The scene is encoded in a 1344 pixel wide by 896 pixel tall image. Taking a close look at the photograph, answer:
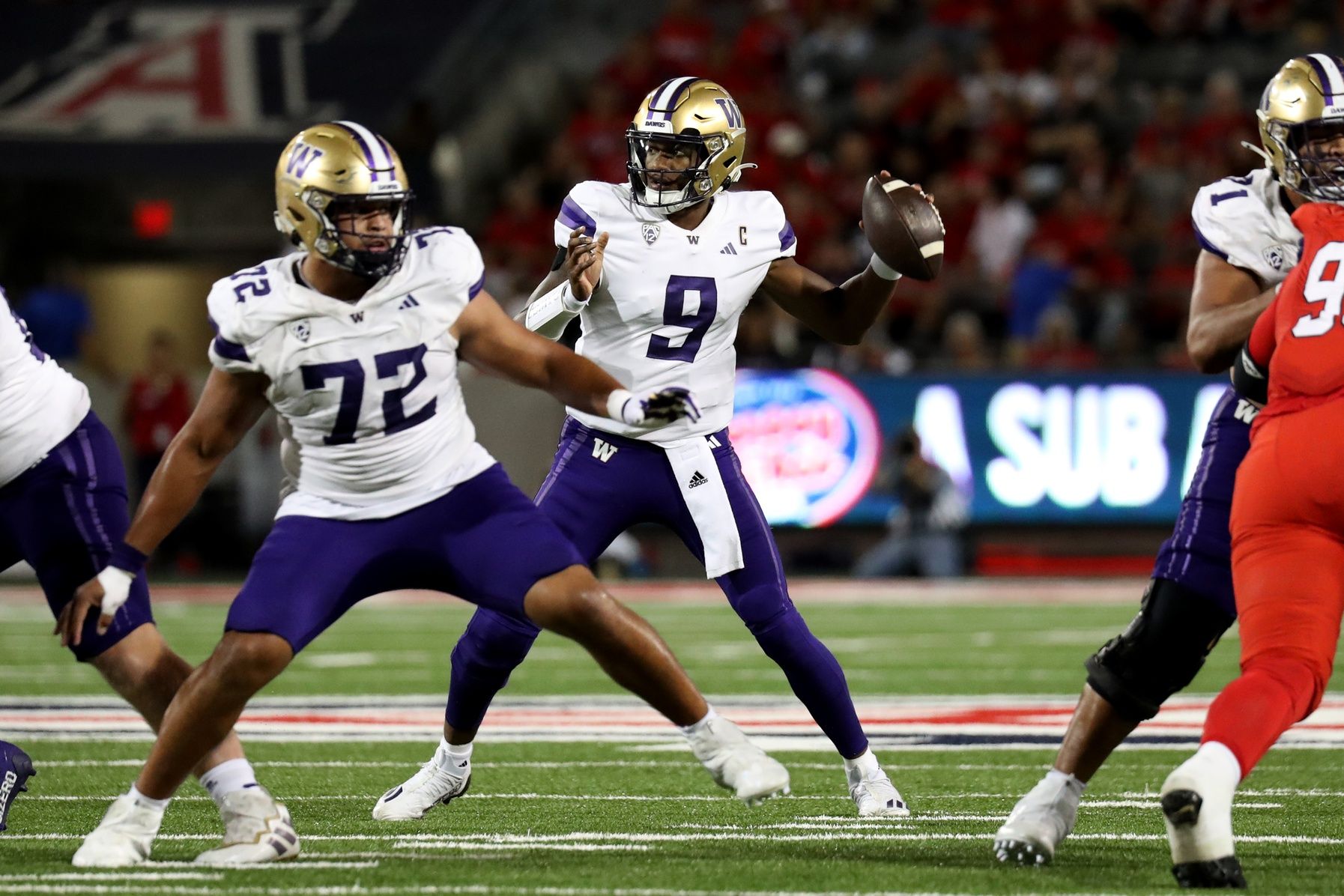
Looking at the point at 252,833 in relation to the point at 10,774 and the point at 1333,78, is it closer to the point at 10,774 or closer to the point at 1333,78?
the point at 10,774

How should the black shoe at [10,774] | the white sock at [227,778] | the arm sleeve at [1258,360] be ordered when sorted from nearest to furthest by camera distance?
the arm sleeve at [1258,360] → the white sock at [227,778] → the black shoe at [10,774]

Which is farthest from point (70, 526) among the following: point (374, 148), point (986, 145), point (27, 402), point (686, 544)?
point (986, 145)

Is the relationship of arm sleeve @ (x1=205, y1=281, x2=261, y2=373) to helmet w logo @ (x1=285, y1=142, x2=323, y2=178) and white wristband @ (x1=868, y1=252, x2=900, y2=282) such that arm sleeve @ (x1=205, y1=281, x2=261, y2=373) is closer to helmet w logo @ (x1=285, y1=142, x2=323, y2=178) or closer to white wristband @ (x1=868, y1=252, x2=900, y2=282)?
helmet w logo @ (x1=285, y1=142, x2=323, y2=178)

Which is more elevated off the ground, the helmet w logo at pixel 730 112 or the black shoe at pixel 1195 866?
the helmet w logo at pixel 730 112

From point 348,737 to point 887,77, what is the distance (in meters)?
10.8

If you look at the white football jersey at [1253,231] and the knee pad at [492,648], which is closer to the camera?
the white football jersey at [1253,231]

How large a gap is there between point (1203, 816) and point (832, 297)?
1935 mm

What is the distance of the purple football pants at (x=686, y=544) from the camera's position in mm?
4781

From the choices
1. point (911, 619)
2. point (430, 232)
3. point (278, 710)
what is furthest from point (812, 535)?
point (430, 232)

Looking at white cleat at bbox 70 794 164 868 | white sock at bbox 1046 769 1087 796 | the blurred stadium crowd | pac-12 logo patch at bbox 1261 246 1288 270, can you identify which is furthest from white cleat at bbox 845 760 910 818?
the blurred stadium crowd

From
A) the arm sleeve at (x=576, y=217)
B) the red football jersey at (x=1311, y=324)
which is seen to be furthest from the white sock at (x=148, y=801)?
the red football jersey at (x=1311, y=324)

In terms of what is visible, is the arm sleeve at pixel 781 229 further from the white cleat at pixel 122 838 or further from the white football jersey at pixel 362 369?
the white cleat at pixel 122 838

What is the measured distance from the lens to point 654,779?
540 cm

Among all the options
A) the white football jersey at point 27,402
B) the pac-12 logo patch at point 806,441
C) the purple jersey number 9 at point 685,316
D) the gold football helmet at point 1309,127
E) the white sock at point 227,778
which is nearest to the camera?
the gold football helmet at point 1309,127
